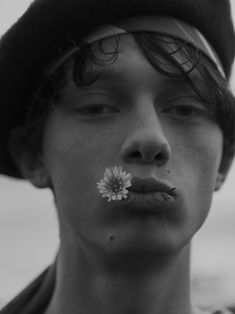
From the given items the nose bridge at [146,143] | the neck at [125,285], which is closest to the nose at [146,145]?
the nose bridge at [146,143]

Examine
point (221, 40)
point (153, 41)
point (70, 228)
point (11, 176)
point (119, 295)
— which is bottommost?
point (119, 295)

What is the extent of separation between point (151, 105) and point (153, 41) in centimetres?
21

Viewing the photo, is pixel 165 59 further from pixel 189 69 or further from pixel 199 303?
pixel 199 303

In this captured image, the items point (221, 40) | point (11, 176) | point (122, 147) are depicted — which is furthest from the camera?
point (11, 176)

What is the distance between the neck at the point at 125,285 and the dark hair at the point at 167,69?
50 centimetres

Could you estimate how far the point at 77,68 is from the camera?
2.85 m

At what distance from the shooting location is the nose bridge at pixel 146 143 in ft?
8.59

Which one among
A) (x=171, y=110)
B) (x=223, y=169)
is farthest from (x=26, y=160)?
(x=223, y=169)

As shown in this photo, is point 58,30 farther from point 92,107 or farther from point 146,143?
point 146,143

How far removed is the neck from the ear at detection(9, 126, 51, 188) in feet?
0.92

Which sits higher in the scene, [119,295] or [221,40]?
[221,40]

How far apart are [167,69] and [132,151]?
1.07 feet

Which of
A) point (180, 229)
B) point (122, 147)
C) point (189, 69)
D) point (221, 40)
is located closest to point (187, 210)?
point (180, 229)

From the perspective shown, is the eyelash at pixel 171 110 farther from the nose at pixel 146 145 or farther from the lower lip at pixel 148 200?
the lower lip at pixel 148 200
